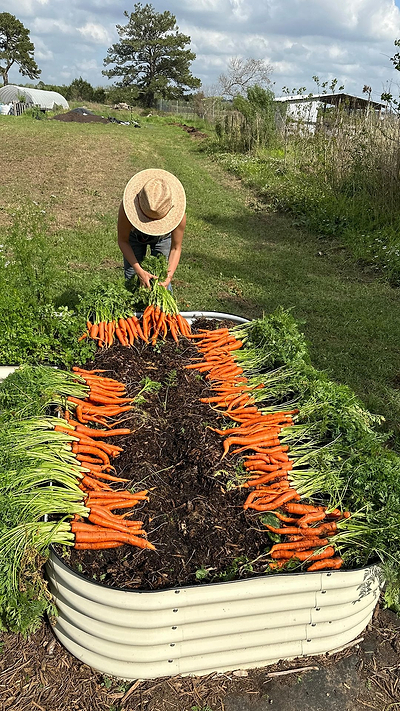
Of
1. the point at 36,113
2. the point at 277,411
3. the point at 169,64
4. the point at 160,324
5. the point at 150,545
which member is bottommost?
the point at 150,545

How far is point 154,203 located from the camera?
4.02 m

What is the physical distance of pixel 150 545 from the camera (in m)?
2.49

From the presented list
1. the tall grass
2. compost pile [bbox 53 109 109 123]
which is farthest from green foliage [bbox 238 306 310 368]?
compost pile [bbox 53 109 109 123]

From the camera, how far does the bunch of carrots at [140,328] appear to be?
4.21 metres

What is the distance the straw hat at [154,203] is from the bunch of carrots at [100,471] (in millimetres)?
1363

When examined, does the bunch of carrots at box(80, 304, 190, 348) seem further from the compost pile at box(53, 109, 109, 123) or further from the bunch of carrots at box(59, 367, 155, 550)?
the compost pile at box(53, 109, 109, 123)

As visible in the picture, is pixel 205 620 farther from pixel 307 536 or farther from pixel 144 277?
pixel 144 277

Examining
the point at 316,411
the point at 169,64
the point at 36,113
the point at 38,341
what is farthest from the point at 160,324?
the point at 169,64

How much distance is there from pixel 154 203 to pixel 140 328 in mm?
1045

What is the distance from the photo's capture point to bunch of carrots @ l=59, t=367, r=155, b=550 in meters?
2.50

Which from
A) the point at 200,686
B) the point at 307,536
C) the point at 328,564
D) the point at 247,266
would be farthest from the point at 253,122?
the point at 200,686

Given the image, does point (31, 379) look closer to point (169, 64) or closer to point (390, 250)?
point (390, 250)

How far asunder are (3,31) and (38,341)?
62.0 metres

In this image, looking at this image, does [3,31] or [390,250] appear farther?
[3,31]
